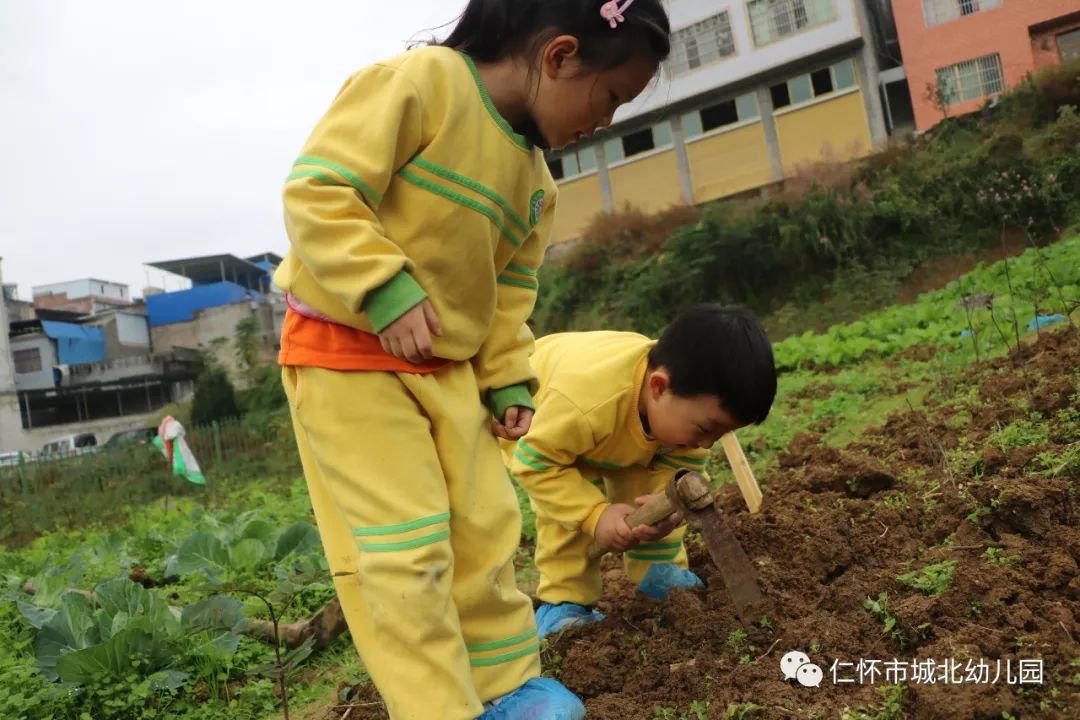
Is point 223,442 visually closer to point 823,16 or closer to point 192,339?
point 823,16

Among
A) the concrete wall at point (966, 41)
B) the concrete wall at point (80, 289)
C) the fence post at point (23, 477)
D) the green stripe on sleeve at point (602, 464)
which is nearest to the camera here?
the green stripe on sleeve at point (602, 464)

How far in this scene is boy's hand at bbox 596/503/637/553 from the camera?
99.7 inches

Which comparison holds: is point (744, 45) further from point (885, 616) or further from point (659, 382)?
point (885, 616)

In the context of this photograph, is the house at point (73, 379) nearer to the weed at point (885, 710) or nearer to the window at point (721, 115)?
the window at point (721, 115)

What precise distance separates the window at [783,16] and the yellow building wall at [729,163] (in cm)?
242

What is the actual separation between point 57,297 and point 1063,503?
60.5 m

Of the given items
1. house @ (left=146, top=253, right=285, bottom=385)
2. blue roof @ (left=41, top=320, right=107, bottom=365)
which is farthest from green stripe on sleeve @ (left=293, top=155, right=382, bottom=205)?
blue roof @ (left=41, top=320, right=107, bottom=365)

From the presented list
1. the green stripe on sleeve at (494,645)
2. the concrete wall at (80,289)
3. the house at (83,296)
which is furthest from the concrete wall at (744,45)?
the concrete wall at (80,289)

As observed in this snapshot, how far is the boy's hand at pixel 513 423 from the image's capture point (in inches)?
83.0

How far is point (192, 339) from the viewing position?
4316 cm

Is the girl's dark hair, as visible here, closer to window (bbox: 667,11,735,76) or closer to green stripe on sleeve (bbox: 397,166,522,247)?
green stripe on sleeve (bbox: 397,166,522,247)

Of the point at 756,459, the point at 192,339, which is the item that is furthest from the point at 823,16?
the point at 192,339

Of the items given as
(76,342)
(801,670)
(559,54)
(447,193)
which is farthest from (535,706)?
(76,342)

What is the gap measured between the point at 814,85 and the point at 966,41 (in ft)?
12.1
